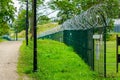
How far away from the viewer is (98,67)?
16172 millimetres

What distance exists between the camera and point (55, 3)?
5153 centimetres

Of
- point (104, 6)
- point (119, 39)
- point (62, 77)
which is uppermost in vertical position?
point (104, 6)

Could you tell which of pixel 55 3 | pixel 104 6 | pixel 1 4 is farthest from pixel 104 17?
pixel 55 3

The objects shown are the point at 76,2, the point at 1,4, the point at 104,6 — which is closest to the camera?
the point at 104,6

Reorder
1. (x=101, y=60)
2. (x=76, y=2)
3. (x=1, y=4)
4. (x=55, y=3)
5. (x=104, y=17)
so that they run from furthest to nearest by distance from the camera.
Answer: (x=76, y=2) → (x=55, y=3) → (x=1, y=4) → (x=101, y=60) → (x=104, y=17)

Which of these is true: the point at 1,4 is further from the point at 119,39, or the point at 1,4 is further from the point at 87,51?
the point at 119,39

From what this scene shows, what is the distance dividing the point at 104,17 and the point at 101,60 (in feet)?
8.16

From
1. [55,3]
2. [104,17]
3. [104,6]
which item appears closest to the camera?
[104,17]

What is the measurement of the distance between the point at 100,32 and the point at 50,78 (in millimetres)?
2299

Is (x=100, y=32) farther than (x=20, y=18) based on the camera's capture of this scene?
No

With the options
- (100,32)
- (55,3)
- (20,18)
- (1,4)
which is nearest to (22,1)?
(55,3)

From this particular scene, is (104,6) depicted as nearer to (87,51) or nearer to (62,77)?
(62,77)

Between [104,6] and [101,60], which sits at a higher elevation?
[104,6]

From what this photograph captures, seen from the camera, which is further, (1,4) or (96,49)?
(1,4)
